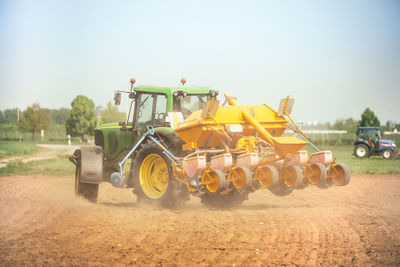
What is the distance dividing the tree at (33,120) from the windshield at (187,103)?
2148 inches

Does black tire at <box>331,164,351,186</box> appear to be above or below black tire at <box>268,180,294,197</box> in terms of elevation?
above

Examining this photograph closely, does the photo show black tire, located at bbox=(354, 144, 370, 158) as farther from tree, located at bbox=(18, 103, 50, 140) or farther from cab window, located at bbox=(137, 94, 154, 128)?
tree, located at bbox=(18, 103, 50, 140)

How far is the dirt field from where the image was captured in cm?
624

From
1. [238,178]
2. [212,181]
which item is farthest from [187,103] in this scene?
[238,178]

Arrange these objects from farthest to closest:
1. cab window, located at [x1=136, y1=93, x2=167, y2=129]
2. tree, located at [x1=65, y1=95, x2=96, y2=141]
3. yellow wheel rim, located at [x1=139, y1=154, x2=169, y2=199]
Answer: tree, located at [x1=65, y1=95, x2=96, y2=141], cab window, located at [x1=136, y1=93, x2=167, y2=129], yellow wheel rim, located at [x1=139, y1=154, x2=169, y2=199]

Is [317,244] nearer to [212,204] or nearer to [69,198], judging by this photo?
[212,204]

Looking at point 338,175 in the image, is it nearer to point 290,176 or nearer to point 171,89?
point 290,176

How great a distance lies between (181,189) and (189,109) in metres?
1.98

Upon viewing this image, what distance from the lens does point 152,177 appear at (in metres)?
10.5

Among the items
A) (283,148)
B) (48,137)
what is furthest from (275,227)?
A: (48,137)

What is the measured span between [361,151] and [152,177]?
22.3 metres

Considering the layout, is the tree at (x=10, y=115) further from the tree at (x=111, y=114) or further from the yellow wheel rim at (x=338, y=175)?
the yellow wheel rim at (x=338, y=175)

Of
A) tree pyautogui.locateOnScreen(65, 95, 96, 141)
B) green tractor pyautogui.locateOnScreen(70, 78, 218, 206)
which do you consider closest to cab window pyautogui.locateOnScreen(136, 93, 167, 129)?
green tractor pyautogui.locateOnScreen(70, 78, 218, 206)

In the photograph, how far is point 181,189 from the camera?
376 inches
